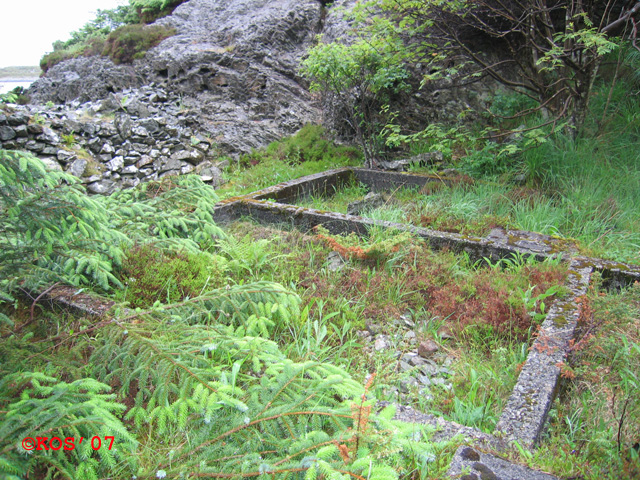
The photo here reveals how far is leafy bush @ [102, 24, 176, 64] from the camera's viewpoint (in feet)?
34.8

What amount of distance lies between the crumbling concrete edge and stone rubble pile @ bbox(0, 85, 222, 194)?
6.46 meters

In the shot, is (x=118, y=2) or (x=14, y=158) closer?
(x=14, y=158)

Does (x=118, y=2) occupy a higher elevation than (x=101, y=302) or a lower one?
higher

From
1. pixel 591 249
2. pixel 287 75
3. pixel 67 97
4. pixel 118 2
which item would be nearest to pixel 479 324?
pixel 591 249

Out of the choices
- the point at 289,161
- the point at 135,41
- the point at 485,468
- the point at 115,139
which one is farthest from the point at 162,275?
the point at 135,41

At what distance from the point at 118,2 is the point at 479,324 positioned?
1779cm

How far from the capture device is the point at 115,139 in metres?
8.02

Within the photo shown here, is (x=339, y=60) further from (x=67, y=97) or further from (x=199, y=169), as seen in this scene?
(x=67, y=97)

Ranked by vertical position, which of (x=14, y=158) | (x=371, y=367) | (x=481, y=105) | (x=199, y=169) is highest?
(x=481, y=105)

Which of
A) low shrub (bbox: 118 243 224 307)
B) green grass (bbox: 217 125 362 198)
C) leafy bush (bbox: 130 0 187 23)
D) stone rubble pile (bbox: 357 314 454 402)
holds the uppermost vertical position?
leafy bush (bbox: 130 0 187 23)

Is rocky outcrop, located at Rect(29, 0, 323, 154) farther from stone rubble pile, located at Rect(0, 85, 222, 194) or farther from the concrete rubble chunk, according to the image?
the concrete rubble chunk

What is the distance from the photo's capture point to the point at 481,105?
6.97m

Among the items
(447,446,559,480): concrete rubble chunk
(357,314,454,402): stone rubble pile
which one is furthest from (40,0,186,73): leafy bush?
(447,446,559,480): concrete rubble chunk

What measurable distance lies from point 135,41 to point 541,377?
12.3 m
